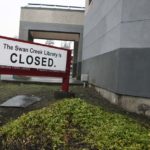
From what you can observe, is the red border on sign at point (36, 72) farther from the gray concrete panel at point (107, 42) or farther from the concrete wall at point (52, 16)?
the concrete wall at point (52, 16)

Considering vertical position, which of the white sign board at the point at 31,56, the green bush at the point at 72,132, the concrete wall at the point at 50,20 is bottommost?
the green bush at the point at 72,132

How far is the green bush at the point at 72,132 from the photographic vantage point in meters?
5.27

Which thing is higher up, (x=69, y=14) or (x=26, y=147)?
(x=69, y=14)

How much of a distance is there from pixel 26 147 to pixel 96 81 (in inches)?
347

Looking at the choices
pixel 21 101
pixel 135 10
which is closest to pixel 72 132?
pixel 21 101

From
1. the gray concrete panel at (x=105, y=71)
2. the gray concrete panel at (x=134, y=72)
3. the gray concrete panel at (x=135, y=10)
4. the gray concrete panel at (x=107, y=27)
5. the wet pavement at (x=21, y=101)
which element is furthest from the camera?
the gray concrete panel at (x=107, y=27)

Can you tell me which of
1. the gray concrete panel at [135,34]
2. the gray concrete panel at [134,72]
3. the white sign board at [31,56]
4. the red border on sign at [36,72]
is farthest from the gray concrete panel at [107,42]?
the white sign board at [31,56]

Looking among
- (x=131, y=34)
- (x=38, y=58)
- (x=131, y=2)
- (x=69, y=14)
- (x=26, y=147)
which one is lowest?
(x=26, y=147)

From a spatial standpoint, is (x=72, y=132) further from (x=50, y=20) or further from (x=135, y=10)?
(x=50, y=20)

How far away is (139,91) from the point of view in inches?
364

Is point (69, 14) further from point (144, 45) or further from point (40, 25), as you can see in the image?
point (144, 45)

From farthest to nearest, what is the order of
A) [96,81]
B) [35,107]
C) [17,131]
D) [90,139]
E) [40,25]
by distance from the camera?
[40,25]
[96,81]
[35,107]
[17,131]
[90,139]

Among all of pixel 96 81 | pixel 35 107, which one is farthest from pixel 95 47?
pixel 35 107

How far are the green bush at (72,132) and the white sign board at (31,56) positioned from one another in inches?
102
